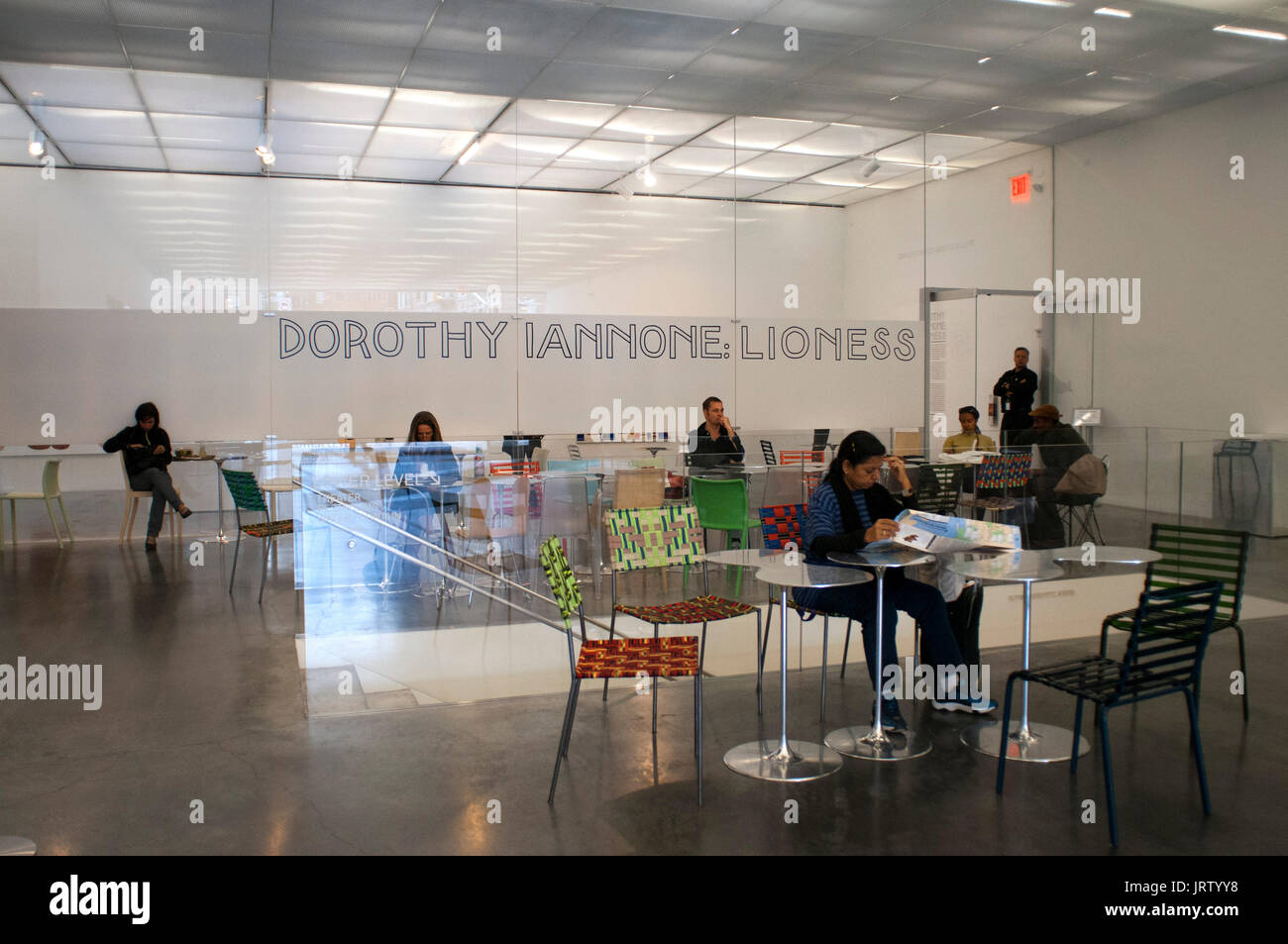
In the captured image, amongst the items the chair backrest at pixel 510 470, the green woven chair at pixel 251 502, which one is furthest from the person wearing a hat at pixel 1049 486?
the green woven chair at pixel 251 502

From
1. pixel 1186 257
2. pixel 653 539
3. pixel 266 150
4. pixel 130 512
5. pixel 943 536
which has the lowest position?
pixel 130 512

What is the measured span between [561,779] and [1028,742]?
184cm

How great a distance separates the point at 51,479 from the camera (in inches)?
358

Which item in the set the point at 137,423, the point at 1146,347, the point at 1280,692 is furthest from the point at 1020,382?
the point at 137,423

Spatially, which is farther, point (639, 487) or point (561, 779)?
point (639, 487)

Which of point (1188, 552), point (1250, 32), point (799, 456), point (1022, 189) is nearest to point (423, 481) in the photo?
point (1188, 552)

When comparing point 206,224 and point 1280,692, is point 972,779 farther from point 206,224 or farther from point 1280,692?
point 206,224

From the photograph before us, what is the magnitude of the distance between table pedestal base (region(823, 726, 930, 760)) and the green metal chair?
2638mm

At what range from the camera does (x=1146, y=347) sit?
1073 centimetres

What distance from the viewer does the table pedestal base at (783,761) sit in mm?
3662

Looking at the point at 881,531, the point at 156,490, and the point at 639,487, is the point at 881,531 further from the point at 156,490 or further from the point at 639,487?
the point at 156,490

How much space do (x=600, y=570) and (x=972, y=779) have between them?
299 cm

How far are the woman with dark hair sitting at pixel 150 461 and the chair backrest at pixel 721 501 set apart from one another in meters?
5.23
